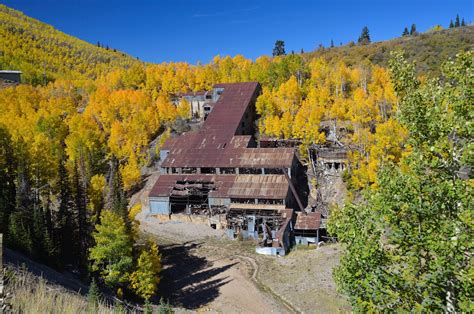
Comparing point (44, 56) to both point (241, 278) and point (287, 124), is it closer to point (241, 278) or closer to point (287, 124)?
point (287, 124)

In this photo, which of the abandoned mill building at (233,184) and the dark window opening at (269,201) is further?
the dark window opening at (269,201)

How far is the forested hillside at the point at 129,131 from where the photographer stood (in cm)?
3491

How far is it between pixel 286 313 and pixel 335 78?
168 ft

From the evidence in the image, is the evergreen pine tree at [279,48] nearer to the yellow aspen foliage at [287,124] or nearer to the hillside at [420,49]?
the hillside at [420,49]

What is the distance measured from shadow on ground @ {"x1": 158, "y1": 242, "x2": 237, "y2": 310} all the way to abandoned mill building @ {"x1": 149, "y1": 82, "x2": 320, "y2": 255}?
648cm

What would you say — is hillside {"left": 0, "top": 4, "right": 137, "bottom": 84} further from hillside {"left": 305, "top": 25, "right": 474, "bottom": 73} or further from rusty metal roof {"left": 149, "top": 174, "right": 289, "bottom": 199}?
rusty metal roof {"left": 149, "top": 174, "right": 289, "bottom": 199}

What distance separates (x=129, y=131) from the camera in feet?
243

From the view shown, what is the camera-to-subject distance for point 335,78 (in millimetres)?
71812

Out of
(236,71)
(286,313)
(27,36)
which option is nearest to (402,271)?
(286,313)

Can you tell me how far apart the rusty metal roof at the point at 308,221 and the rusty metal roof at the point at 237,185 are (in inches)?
146

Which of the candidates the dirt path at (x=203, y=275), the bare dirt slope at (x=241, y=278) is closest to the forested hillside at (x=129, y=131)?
the dirt path at (x=203, y=275)

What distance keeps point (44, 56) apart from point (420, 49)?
135113 mm

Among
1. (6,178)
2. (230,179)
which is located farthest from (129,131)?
(6,178)

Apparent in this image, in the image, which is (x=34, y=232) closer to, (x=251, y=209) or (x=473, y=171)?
(x=251, y=209)
